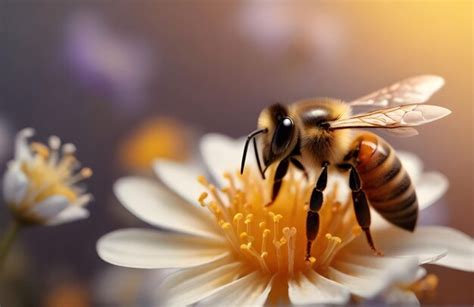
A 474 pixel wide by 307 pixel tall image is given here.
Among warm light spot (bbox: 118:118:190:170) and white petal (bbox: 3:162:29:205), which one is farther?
warm light spot (bbox: 118:118:190:170)

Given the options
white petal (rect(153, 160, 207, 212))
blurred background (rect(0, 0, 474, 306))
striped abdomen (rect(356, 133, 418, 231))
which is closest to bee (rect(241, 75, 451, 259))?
striped abdomen (rect(356, 133, 418, 231))

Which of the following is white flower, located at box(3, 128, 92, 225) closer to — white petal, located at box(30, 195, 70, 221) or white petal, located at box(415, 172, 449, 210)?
white petal, located at box(30, 195, 70, 221)

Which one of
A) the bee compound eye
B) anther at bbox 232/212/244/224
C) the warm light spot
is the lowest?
the warm light spot

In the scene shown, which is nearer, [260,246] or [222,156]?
[260,246]

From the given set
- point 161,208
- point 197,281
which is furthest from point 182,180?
point 197,281

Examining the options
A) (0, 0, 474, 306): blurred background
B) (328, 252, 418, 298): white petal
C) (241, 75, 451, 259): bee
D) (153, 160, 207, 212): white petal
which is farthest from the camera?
(0, 0, 474, 306): blurred background

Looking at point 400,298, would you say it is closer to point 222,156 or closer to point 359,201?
point 359,201
